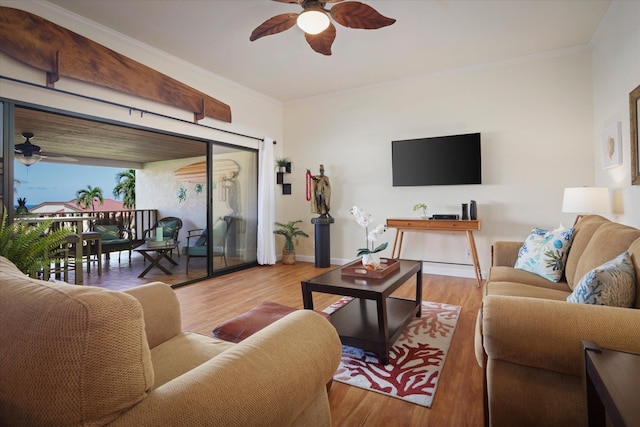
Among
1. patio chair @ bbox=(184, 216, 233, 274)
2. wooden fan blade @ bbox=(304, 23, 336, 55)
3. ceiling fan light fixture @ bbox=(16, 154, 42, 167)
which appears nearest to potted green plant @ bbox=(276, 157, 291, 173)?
patio chair @ bbox=(184, 216, 233, 274)

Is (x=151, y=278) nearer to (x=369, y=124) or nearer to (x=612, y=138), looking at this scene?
(x=369, y=124)

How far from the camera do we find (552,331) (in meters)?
1.16

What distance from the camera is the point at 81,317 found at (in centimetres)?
59

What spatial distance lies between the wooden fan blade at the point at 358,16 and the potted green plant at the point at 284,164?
3.13 meters

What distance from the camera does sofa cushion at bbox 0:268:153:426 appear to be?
57cm

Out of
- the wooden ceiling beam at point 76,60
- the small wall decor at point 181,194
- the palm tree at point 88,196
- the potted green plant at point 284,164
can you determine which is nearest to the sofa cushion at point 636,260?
the wooden ceiling beam at point 76,60

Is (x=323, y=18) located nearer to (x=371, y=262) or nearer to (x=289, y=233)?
(x=371, y=262)

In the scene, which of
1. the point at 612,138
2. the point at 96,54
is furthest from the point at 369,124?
the point at 96,54

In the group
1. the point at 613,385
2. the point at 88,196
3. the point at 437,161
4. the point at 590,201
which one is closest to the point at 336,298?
the point at 437,161

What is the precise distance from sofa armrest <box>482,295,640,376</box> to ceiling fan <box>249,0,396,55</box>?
89.1 inches

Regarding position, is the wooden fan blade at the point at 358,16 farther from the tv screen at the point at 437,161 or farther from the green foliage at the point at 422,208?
the green foliage at the point at 422,208

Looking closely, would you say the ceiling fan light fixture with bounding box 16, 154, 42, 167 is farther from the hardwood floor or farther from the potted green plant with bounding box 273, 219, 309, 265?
the potted green plant with bounding box 273, 219, 309, 265

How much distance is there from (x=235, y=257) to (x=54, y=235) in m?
3.33

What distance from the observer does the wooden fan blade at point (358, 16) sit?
95.3 inches
